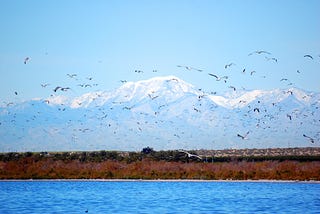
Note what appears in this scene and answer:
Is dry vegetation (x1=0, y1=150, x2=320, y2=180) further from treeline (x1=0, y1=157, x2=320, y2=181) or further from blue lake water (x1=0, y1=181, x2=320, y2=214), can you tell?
blue lake water (x1=0, y1=181, x2=320, y2=214)

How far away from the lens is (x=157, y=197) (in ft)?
202

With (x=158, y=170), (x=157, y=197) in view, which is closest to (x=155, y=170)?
(x=158, y=170)

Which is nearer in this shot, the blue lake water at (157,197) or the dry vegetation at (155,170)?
the blue lake water at (157,197)

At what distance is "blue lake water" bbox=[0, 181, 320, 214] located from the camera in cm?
5188

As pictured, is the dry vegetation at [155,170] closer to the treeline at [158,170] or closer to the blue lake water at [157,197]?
the treeline at [158,170]

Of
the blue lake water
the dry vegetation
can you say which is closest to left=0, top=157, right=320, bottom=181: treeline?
the dry vegetation

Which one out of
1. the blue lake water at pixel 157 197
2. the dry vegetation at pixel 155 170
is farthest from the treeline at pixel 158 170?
the blue lake water at pixel 157 197

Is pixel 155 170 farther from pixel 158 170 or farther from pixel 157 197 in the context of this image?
pixel 157 197

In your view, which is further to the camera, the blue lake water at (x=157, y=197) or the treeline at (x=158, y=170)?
the treeline at (x=158, y=170)

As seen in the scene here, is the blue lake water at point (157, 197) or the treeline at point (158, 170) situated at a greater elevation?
the treeline at point (158, 170)

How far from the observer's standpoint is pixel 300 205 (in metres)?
54.8

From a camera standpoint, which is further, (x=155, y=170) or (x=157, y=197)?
(x=155, y=170)

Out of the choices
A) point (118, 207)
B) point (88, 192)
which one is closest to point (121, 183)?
point (88, 192)

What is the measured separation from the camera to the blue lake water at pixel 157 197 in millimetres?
51875
